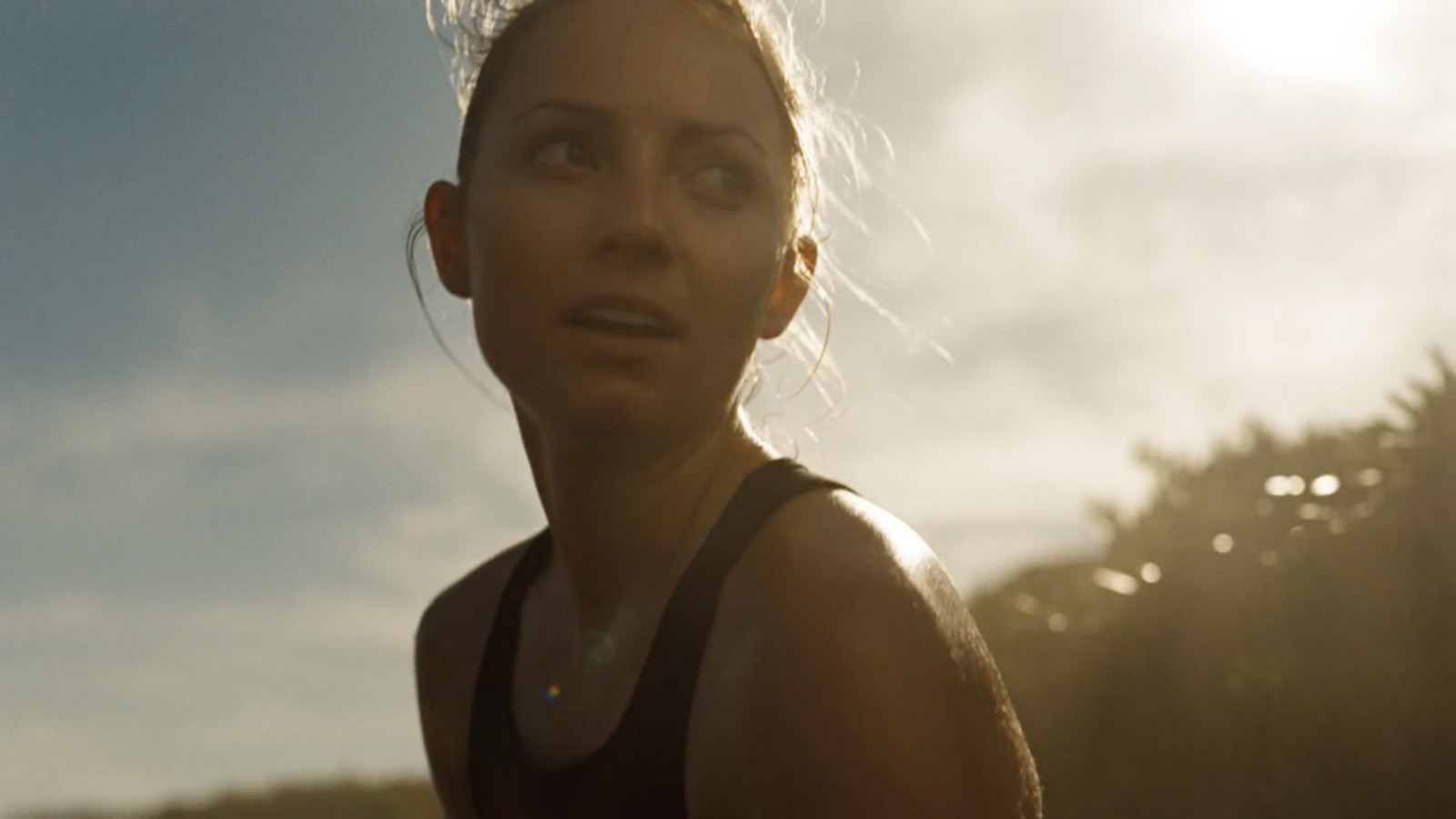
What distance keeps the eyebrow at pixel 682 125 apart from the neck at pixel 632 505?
1.70 ft

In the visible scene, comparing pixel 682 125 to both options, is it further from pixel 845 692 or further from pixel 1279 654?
pixel 1279 654

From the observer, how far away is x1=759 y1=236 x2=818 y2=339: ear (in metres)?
2.93

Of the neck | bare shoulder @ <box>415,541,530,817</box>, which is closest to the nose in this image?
the neck

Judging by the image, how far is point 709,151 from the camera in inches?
97.3

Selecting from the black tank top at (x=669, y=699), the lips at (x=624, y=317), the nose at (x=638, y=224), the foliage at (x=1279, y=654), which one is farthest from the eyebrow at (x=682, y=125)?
the foliage at (x=1279, y=654)

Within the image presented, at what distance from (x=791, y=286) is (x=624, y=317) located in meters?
0.69

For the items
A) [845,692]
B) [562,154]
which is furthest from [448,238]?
[845,692]

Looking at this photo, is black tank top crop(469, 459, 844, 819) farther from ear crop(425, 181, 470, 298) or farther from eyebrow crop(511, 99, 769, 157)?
ear crop(425, 181, 470, 298)

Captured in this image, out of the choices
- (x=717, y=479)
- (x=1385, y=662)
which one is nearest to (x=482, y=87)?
(x=717, y=479)

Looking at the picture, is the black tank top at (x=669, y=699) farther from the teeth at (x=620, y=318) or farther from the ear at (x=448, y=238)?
the ear at (x=448, y=238)

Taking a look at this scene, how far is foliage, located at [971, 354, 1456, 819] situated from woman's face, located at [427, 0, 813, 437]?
1989 mm

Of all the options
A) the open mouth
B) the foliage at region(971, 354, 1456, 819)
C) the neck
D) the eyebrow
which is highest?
the eyebrow

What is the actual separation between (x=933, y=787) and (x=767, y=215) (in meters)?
1.04

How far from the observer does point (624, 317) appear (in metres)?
2.38
